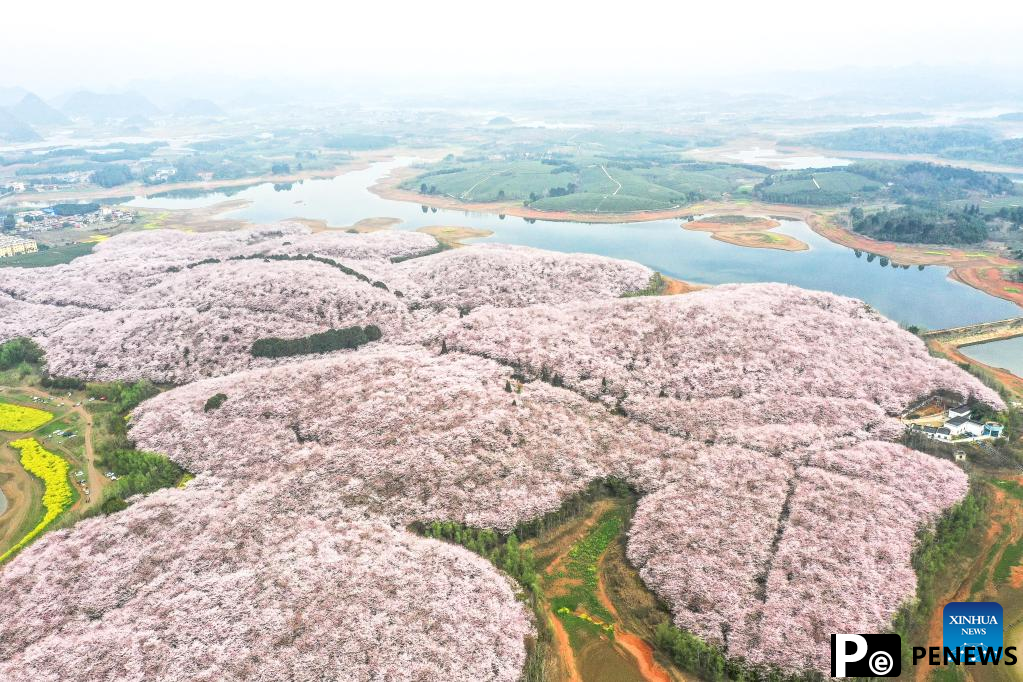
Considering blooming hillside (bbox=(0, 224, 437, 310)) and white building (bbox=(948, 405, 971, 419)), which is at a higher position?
blooming hillside (bbox=(0, 224, 437, 310))

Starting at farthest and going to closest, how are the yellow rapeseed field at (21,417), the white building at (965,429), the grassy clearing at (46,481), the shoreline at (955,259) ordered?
the shoreline at (955,259)
the yellow rapeseed field at (21,417)
the white building at (965,429)
the grassy clearing at (46,481)

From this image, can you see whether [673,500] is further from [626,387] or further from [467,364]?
[467,364]

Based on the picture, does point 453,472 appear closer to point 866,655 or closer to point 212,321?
point 866,655

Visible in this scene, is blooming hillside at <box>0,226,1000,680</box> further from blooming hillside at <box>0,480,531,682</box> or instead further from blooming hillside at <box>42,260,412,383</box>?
blooming hillside at <box>42,260,412,383</box>

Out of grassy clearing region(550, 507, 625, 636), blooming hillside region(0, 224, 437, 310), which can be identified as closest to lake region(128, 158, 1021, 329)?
blooming hillside region(0, 224, 437, 310)

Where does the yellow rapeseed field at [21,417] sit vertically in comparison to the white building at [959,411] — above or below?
below

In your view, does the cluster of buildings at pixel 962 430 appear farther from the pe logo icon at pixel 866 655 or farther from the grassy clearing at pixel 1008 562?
the pe logo icon at pixel 866 655

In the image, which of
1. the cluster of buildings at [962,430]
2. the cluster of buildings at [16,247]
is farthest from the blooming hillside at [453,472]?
the cluster of buildings at [16,247]
